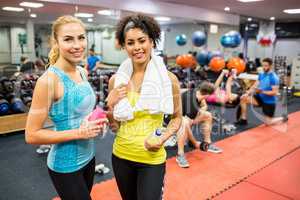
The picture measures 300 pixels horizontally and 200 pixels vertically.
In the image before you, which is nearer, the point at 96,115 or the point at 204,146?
the point at 96,115

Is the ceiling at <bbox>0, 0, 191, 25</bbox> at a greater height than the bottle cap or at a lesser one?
greater

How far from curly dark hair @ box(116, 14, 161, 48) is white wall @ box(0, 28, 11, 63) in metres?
4.16

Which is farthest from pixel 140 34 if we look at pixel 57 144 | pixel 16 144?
pixel 16 144

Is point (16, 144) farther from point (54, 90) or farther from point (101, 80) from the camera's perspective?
point (54, 90)

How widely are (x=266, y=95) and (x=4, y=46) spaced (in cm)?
444

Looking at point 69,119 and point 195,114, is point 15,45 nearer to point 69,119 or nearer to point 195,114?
point 195,114

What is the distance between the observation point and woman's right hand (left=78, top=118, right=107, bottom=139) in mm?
955

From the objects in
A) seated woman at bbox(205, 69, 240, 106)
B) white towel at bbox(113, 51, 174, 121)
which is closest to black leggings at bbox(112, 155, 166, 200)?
white towel at bbox(113, 51, 174, 121)

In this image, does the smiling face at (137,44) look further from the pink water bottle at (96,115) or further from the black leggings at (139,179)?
the black leggings at (139,179)

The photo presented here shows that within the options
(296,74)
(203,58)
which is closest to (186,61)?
(203,58)

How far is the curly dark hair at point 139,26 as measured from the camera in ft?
3.50

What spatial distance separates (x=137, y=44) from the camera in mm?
1054

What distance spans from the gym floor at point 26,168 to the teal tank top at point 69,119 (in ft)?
4.18

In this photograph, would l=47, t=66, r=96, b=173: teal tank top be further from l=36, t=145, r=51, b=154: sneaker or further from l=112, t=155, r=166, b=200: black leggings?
l=36, t=145, r=51, b=154: sneaker
